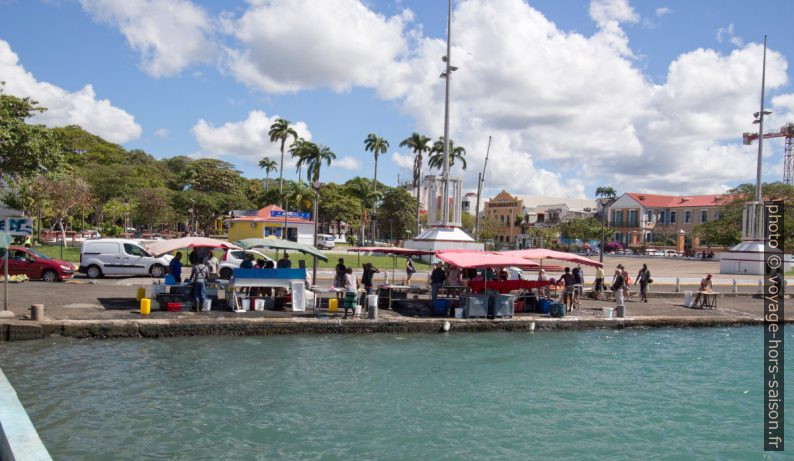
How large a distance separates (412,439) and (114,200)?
5767 centimetres

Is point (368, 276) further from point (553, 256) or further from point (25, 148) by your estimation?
point (25, 148)

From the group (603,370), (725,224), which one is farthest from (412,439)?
(725,224)

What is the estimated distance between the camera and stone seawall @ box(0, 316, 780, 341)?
574 inches

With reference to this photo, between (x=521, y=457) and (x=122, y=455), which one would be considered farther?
(x=521, y=457)

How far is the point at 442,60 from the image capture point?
32875mm

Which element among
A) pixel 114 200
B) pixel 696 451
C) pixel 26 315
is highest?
pixel 114 200

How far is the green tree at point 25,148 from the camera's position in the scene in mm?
25341

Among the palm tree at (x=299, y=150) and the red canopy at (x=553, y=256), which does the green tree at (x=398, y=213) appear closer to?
the palm tree at (x=299, y=150)

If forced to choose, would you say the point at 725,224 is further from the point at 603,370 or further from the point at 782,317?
the point at 603,370

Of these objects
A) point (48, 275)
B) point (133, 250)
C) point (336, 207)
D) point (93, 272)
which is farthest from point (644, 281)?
point (336, 207)

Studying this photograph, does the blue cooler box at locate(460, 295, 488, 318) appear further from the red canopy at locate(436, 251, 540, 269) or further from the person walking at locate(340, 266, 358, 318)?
the person walking at locate(340, 266, 358, 318)

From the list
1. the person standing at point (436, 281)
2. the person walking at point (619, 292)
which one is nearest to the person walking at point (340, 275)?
the person standing at point (436, 281)

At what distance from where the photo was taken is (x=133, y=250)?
26.7 m

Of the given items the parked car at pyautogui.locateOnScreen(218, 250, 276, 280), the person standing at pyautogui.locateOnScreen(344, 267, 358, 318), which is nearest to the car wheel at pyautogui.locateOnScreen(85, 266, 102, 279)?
the parked car at pyautogui.locateOnScreen(218, 250, 276, 280)
